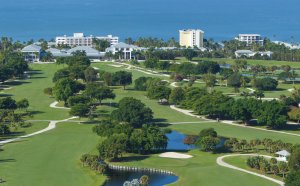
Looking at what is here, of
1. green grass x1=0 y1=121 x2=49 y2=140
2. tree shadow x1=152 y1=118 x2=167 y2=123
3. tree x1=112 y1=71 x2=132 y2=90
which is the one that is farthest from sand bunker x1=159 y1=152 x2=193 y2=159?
tree x1=112 y1=71 x2=132 y2=90

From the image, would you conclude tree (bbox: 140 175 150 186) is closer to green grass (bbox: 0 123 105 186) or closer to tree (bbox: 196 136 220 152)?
green grass (bbox: 0 123 105 186)

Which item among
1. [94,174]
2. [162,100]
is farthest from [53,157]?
[162,100]

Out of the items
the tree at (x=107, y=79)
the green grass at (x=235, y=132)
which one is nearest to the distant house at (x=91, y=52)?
the tree at (x=107, y=79)

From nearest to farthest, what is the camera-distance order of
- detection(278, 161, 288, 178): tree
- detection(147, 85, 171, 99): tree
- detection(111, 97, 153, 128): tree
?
detection(278, 161, 288, 178): tree → detection(111, 97, 153, 128): tree → detection(147, 85, 171, 99): tree

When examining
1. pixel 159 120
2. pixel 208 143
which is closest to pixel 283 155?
pixel 208 143

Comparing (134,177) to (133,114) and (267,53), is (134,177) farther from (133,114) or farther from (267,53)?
(267,53)

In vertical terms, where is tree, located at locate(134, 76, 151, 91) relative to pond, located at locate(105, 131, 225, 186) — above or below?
above

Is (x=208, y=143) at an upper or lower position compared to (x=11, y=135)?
upper

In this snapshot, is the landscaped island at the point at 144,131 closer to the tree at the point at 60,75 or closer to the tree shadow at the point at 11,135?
the tree shadow at the point at 11,135
